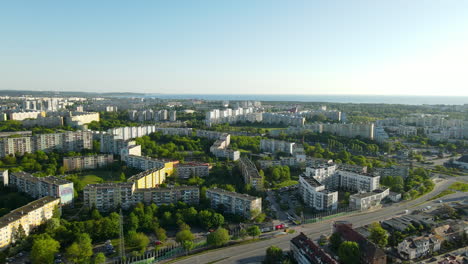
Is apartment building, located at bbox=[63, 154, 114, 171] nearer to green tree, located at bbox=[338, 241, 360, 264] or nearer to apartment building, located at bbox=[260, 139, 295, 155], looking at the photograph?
apartment building, located at bbox=[260, 139, 295, 155]

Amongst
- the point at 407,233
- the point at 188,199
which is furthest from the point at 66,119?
the point at 407,233

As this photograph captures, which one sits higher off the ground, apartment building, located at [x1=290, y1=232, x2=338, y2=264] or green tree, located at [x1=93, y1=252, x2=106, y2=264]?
apartment building, located at [x1=290, y1=232, x2=338, y2=264]

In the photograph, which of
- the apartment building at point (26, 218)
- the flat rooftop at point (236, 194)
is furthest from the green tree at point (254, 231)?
the apartment building at point (26, 218)

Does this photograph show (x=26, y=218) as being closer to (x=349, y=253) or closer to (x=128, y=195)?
(x=128, y=195)

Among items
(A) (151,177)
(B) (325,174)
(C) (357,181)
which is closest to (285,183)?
(B) (325,174)

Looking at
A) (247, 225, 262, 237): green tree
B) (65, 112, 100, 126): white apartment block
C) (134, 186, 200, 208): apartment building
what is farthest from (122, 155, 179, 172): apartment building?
(65, 112, 100, 126): white apartment block

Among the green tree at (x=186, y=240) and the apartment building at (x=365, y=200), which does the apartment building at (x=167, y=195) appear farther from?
the apartment building at (x=365, y=200)
